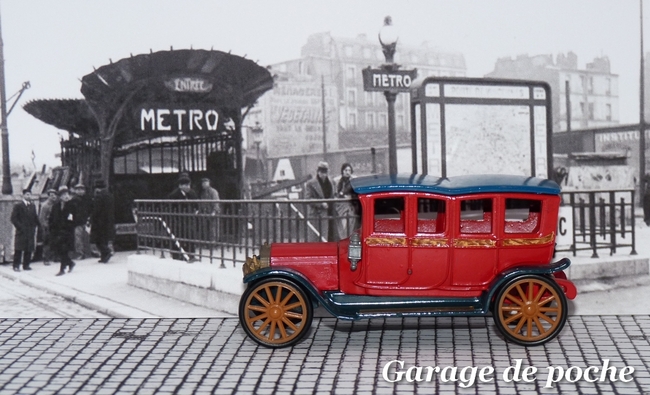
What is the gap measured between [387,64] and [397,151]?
0.73 metres

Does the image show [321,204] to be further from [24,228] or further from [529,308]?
[24,228]

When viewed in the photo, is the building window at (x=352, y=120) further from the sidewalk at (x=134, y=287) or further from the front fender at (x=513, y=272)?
the front fender at (x=513, y=272)

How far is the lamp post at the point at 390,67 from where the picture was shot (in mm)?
6246

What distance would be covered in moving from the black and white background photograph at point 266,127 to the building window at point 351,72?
0.04 ft

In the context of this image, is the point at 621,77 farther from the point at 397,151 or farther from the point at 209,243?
the point at 209,243

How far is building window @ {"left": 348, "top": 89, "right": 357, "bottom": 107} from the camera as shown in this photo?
250 inches

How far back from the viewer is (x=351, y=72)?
251 inches

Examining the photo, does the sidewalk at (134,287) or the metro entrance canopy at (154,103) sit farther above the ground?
the metro entrance canopy at (154,103)

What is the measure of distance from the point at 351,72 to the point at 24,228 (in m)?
3.10

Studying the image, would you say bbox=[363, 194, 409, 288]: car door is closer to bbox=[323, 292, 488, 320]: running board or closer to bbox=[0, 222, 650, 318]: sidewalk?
bbox=[323, 292, 488, 320]: running board

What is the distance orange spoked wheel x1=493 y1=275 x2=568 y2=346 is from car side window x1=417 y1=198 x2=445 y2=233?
640 mm

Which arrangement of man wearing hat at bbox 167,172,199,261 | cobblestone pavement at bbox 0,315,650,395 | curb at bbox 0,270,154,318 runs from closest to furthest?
1. cobblestone pavement at bbox 0,315,650,395
2. curb at bbox 0,270,154,318
3. man wearing hat at bbox 167,172,199,261

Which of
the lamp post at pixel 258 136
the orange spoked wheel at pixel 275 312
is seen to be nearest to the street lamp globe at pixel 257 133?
the lamp post at pixel 258 136

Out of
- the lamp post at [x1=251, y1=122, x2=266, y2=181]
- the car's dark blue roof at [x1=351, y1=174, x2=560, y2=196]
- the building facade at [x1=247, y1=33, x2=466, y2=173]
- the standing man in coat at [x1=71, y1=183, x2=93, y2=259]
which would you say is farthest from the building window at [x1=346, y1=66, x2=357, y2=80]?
the standing man in coat at [x1=71, y1=183, x2=93, y2=259]
